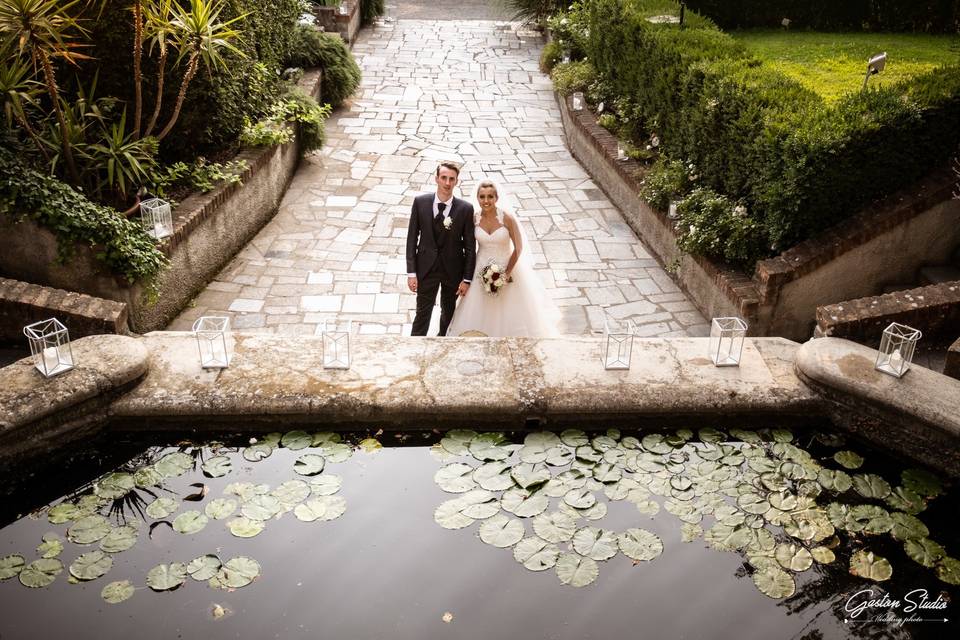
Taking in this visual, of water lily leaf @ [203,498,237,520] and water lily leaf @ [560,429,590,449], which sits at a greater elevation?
water lily leaf @ [560,429,590,449]

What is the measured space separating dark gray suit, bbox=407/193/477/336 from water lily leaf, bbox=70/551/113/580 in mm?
2856

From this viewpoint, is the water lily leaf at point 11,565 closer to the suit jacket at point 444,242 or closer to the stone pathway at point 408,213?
the stone pathway at point 408,213

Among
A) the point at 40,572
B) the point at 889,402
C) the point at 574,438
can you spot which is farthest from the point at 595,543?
the point at 40,572

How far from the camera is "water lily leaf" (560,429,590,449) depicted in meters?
4.95

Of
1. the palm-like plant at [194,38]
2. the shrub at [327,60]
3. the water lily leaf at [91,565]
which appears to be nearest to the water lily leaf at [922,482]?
the water lily leaf at [91,565]

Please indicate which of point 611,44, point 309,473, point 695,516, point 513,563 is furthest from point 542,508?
point 611,44

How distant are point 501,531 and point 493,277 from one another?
2.20 m

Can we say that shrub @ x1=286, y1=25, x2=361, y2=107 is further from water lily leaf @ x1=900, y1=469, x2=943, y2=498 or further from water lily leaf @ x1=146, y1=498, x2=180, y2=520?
water lily leaf @ x1=900, y1=469, x2=943, y2=498

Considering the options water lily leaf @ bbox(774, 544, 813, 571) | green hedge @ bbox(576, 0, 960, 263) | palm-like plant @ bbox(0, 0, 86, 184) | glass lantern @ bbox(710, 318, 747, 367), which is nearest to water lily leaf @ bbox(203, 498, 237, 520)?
water lily leaf @ bbox(774, 544, 813, 571)

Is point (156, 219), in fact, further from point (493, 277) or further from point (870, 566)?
point (870, 566)

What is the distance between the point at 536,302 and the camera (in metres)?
6.25

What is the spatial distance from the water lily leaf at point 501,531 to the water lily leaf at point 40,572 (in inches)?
82.9

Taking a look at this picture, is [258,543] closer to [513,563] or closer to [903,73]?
[513,563]

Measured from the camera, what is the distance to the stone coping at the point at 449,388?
4879 mm
